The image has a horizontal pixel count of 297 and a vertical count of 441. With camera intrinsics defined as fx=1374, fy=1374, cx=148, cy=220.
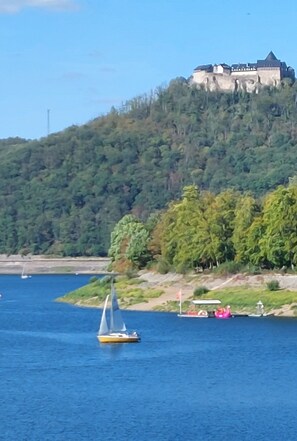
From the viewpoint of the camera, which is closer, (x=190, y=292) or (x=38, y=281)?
(x=190, y=292)

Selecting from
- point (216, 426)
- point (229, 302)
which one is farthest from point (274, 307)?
point (216, 426)

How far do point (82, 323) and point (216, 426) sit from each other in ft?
145

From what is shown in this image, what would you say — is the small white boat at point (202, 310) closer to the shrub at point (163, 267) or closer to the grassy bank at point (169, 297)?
the grassy bank at point (169, 297)

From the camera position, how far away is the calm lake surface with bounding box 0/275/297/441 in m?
51.5

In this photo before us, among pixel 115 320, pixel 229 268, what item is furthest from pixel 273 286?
pixel 115 320

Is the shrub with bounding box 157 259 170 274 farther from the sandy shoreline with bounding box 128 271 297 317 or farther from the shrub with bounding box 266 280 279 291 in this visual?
the shrub with bounding box 266 280 279 291

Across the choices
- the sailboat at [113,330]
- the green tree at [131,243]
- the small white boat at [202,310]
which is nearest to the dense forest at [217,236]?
the green tree at [131,243]

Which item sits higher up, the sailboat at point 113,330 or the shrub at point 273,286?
the shrub at point 273,286

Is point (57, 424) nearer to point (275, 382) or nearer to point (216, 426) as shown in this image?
point (216, 426)

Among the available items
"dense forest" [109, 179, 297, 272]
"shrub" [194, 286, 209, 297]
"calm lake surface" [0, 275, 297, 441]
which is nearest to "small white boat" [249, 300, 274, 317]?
"calm lake surface" [0, 275, 297, 441]

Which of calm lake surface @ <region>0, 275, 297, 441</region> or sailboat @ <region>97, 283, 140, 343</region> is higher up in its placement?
sailboat @ <region>97, 283, 140, 343</region>

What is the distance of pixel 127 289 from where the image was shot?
376 feet

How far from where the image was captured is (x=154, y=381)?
208 ft

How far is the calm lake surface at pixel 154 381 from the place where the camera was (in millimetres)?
51469
